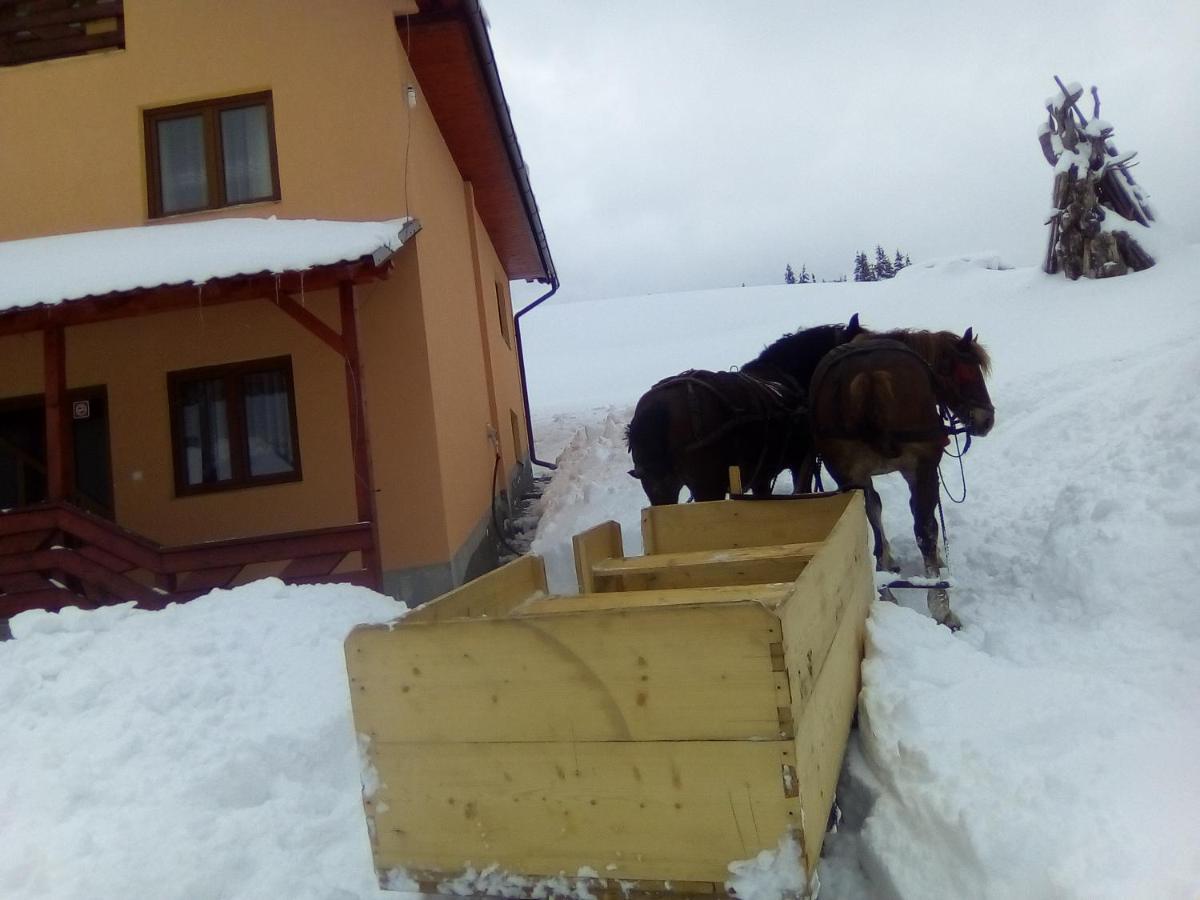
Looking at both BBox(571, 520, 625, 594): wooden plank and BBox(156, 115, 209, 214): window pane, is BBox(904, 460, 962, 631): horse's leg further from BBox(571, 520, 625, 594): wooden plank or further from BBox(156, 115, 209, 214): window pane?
BBox(156, 115, 209, 214): window pane

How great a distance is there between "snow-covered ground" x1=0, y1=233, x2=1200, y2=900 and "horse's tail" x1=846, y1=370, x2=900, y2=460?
1.19 m

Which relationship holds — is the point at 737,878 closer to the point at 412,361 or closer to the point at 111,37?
the point at 412,361

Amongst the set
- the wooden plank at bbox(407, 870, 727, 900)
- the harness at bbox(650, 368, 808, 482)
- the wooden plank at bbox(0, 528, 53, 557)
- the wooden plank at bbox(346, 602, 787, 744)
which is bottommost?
the wooden plank at bbox(407, 870, 727, 900)

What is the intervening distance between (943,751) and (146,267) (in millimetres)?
7035

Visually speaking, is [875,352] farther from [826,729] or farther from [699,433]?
[826,729]

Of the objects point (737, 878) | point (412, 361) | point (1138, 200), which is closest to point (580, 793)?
point (737, 878)

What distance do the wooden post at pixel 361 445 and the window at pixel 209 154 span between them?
2359 millimetres

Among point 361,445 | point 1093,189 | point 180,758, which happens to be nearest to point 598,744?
point 180,758

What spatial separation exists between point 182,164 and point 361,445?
4050mm

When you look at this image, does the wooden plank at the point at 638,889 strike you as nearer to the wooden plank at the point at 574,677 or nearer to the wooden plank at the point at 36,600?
the wooden plank at the point at 574,677

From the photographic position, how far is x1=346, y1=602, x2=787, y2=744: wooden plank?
2195 mm

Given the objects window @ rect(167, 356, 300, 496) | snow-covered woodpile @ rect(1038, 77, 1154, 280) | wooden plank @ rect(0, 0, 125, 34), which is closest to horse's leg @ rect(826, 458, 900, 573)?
window @ rect(167, 356, 300, 496)

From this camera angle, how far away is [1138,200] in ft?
65.7

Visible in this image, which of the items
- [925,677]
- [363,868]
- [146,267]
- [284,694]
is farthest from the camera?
[146,267]
